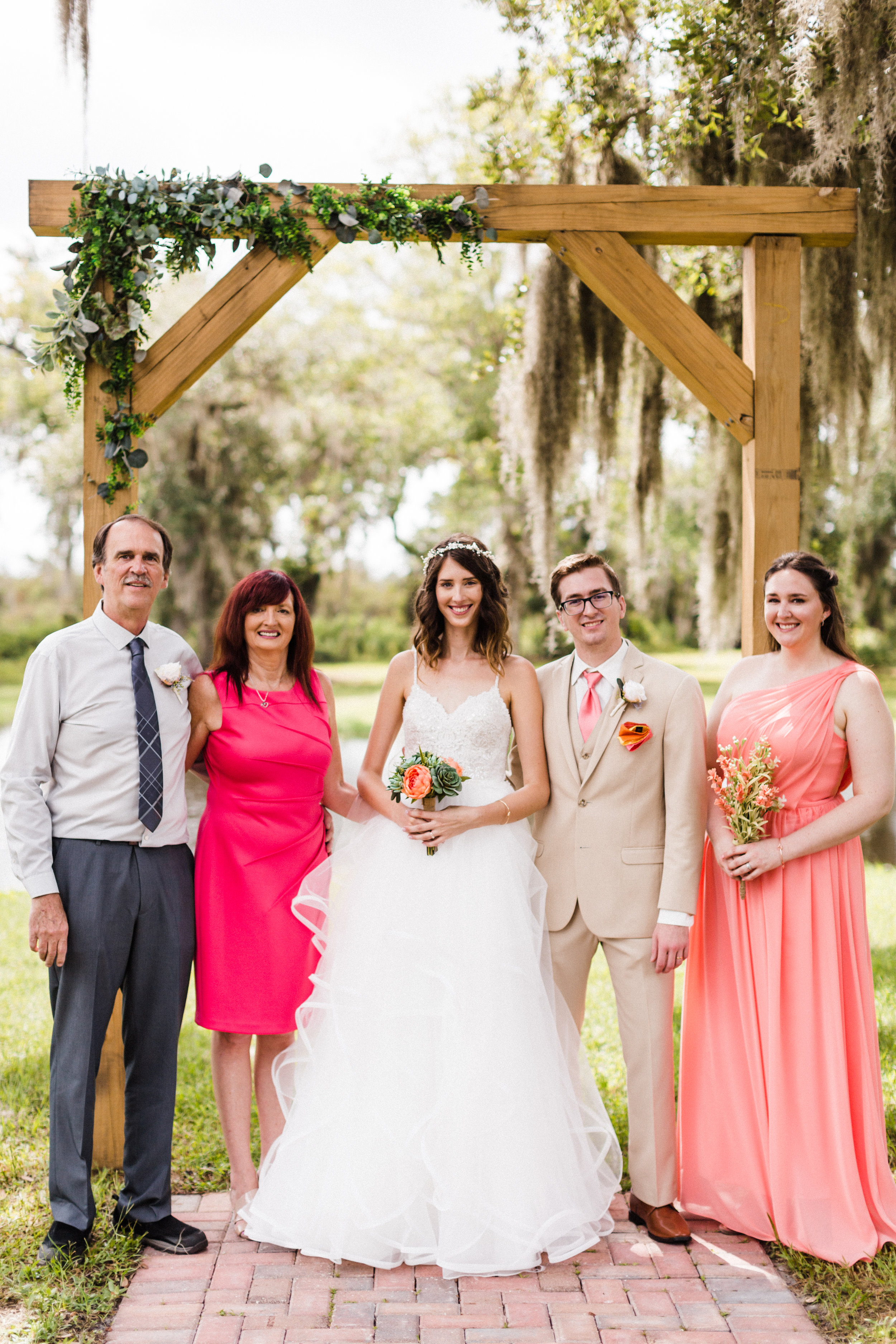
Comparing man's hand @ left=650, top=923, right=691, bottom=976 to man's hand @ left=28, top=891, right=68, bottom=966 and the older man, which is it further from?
man's hand @ left=28, top=891, right=68, bottom=966

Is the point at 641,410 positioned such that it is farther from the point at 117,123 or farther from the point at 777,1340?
the point at 117,123

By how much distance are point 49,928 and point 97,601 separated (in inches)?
53.2

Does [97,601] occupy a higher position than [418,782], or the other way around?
[97,601]

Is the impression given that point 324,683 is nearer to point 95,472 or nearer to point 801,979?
point 95,472

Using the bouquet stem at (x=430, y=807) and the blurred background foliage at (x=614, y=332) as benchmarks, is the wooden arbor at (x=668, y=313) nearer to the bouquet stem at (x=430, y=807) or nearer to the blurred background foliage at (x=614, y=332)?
the blurred background foliage at (x=614, y=332)

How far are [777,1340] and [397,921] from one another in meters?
1.62

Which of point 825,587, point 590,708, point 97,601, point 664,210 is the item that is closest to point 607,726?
point 590,708

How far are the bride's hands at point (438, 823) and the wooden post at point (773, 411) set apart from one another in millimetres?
1469

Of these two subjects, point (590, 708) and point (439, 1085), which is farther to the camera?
point (590, 708)

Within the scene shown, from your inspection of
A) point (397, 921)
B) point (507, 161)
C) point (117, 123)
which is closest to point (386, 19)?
point (507, 161)

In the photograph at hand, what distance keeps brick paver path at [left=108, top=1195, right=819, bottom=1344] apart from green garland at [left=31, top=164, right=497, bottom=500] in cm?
277

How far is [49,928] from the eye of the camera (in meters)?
3.16

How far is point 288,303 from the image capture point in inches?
837

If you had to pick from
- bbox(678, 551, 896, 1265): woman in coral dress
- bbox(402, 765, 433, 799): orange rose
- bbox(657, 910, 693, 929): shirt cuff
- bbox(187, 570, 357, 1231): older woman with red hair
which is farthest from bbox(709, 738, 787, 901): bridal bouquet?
bbox(187, 570, 357, 1231): older woman with red hair
